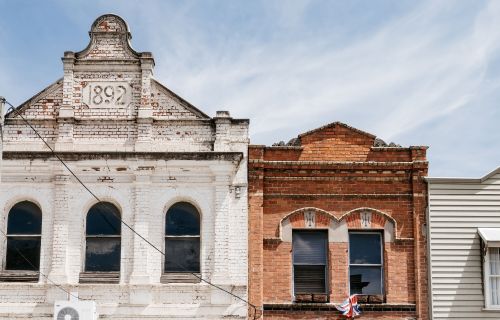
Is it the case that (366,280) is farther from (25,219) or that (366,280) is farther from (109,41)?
(109,41)

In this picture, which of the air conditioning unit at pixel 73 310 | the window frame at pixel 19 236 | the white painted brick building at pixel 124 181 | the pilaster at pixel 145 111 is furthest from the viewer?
the pilaster at pixel 145 111

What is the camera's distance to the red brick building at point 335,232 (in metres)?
18.6

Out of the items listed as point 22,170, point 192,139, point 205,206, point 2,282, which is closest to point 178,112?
point 192,139

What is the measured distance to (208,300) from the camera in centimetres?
1828

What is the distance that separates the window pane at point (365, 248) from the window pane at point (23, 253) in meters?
6.88

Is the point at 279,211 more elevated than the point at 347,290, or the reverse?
the point at 279,211

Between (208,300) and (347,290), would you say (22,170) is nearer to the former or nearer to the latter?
(208,300)

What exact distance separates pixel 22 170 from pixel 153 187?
2.90 metres

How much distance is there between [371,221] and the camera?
62.2 feet

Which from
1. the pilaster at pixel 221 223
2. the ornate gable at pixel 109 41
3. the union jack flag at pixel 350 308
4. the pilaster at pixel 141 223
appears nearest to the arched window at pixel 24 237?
the pilaster at pixel 141 223

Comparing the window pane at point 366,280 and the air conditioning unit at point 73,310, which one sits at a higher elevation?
the window pane at point 366,280

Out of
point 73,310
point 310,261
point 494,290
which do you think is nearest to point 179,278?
point 73,310

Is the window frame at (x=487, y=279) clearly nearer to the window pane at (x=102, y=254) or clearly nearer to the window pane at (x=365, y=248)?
the window pane at (x=365, y=248)

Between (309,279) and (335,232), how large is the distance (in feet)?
3.86
